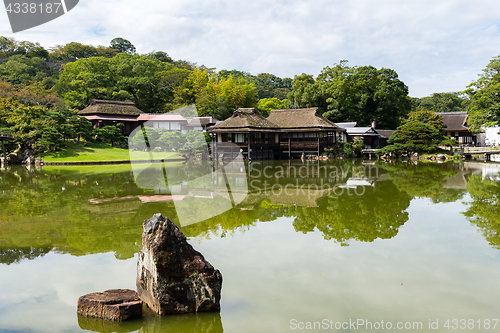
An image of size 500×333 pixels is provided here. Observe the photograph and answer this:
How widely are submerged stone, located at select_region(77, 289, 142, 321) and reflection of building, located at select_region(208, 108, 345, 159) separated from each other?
26407 mm

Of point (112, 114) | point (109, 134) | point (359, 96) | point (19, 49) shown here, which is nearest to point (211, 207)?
point (109, 134)

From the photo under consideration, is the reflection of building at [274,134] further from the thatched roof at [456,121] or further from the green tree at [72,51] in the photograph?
the green tree at [72,51]

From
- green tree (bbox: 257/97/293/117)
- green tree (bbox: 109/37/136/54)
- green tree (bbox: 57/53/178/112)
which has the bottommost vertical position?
green tree (bbox: 257/97/293/117)

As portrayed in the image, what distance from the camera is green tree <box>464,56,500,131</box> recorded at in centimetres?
2778

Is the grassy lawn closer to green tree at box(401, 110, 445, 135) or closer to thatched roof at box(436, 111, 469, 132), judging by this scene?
green tree at box(401, 110, 445, 135)

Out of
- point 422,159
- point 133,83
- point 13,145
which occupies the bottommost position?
point 422,159

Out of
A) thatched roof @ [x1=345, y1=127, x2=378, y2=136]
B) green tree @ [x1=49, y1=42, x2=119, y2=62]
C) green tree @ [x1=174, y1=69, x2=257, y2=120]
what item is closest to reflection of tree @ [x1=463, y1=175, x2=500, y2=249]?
thatched roof @ [x1=345, y1=127, x2=378, y2=136]

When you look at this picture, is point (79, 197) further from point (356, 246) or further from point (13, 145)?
point (13, 145)

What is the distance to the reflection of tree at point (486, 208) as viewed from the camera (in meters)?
7.66

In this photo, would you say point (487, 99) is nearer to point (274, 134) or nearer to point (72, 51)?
point (274, 134)

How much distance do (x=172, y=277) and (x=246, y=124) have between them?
88.0 feet

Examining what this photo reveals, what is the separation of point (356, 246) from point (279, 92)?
→ 216ft

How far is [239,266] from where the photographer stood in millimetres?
5824

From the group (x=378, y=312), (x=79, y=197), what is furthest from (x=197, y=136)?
(x=378, y=312)
